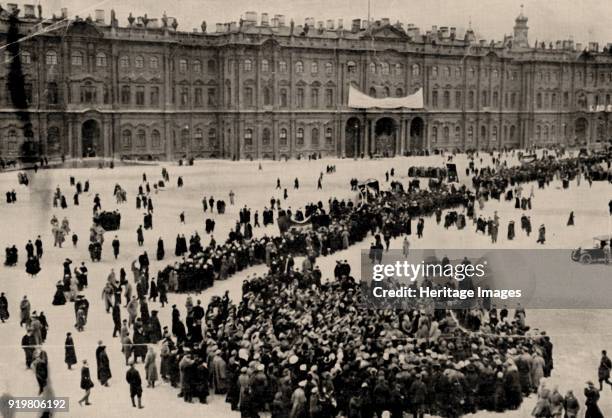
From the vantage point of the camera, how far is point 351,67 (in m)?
71.1

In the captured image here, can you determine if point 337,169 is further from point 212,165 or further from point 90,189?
point 90,189

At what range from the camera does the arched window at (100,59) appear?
197ft

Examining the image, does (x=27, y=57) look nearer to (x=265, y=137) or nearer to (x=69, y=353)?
(x=265, y=137)

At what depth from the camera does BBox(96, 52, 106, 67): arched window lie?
2368 inches

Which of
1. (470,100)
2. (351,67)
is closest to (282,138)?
(351,67)

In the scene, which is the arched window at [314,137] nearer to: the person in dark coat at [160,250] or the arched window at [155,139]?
the arched window at [155,139]

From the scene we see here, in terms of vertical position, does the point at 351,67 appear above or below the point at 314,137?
above

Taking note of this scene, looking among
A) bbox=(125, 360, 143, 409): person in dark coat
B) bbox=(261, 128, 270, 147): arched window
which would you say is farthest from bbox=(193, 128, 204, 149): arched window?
bbox=(125, 360, 143, 409): person in dark coat

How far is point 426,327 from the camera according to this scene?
1703cm

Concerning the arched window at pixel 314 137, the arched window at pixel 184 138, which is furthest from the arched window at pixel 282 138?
the arched window at pixel 184 138

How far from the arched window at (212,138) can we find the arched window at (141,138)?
5.86m

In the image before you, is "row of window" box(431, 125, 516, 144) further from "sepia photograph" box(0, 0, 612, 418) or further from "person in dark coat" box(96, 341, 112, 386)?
"person in dark coat" box(96, 341, 112, 386)

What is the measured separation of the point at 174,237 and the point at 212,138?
119ft

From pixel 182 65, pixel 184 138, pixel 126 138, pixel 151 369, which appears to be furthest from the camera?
pixel 184 138
